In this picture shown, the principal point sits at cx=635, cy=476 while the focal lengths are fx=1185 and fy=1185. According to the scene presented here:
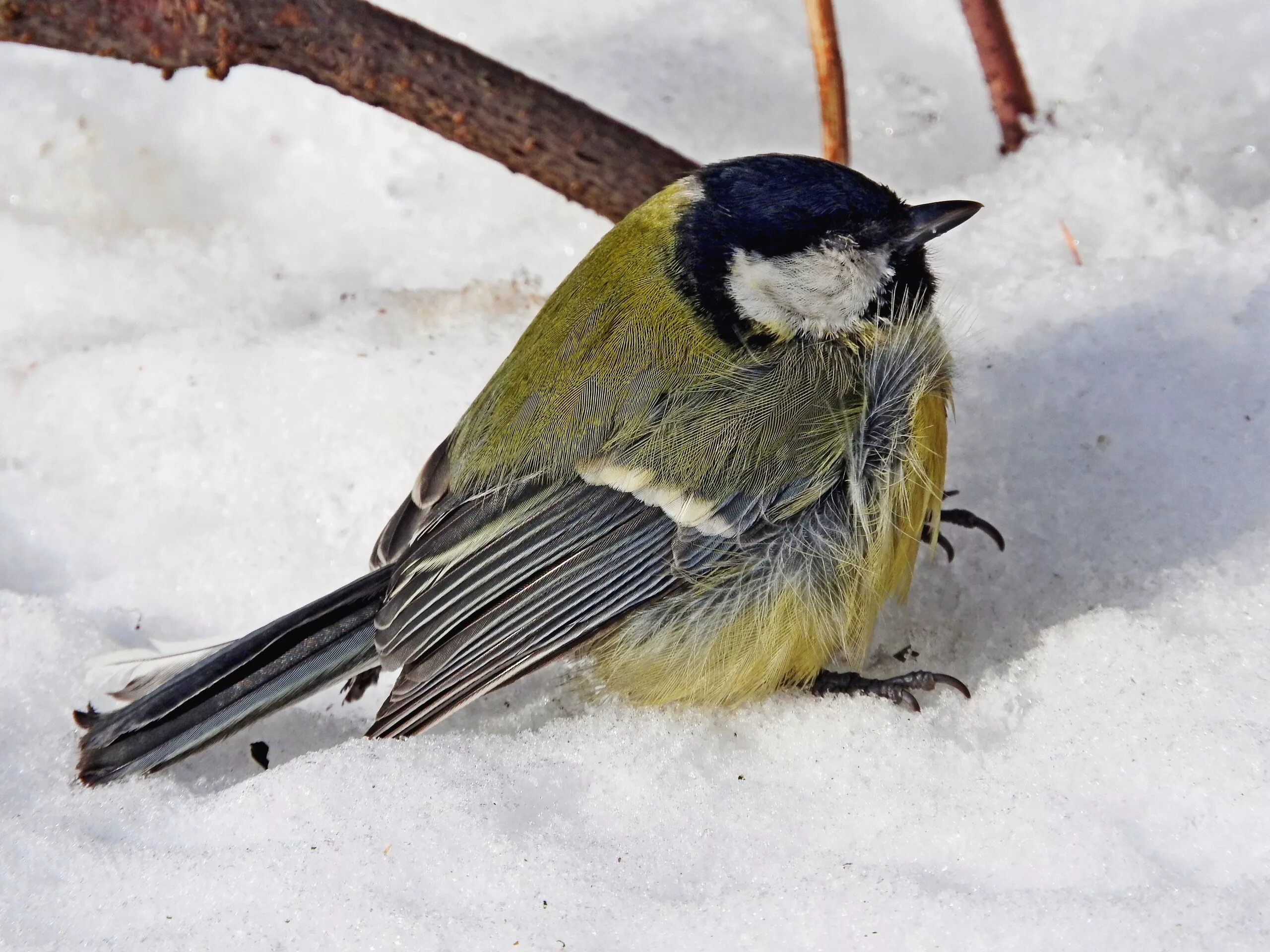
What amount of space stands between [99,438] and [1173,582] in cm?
167

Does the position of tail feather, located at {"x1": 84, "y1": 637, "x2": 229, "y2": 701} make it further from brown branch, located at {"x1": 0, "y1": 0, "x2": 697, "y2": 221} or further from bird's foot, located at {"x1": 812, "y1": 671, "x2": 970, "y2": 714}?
brown branch, located at {"x1": 0, "y1": 0, "x2": 697, "y2": 221}

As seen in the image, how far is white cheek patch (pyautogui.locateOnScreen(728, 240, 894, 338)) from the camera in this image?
152cm

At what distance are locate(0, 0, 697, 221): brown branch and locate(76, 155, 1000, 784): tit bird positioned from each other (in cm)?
51

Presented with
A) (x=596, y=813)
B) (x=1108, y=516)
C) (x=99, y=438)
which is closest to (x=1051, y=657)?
(x=1108, y=516)

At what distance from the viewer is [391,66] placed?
6.22 feet

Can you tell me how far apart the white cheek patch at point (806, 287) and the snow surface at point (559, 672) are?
193mm

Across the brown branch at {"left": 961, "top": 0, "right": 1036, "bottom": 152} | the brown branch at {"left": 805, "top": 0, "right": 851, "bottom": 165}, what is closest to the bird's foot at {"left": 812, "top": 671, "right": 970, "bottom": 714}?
the brown branch at {"left": 805, "top": 0, "right": 851, "bottom": 165}

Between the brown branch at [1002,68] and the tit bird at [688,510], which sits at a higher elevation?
the brown branch at [1002,68]

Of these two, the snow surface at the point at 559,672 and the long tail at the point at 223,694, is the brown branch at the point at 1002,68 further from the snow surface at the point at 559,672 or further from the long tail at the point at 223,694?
the long tail at the point at 223,694

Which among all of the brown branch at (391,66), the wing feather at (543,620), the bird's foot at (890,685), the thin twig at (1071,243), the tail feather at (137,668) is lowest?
the bird's foot at (890,685)

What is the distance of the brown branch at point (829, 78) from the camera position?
1.93 m

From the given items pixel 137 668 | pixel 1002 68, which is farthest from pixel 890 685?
pixel 1002 68

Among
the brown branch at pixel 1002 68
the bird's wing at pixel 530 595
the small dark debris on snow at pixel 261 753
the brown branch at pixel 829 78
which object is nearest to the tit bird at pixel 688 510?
the bird's wing at pixel 530 595

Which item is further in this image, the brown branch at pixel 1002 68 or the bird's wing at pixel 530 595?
the brown branch at pixel 1002 68
